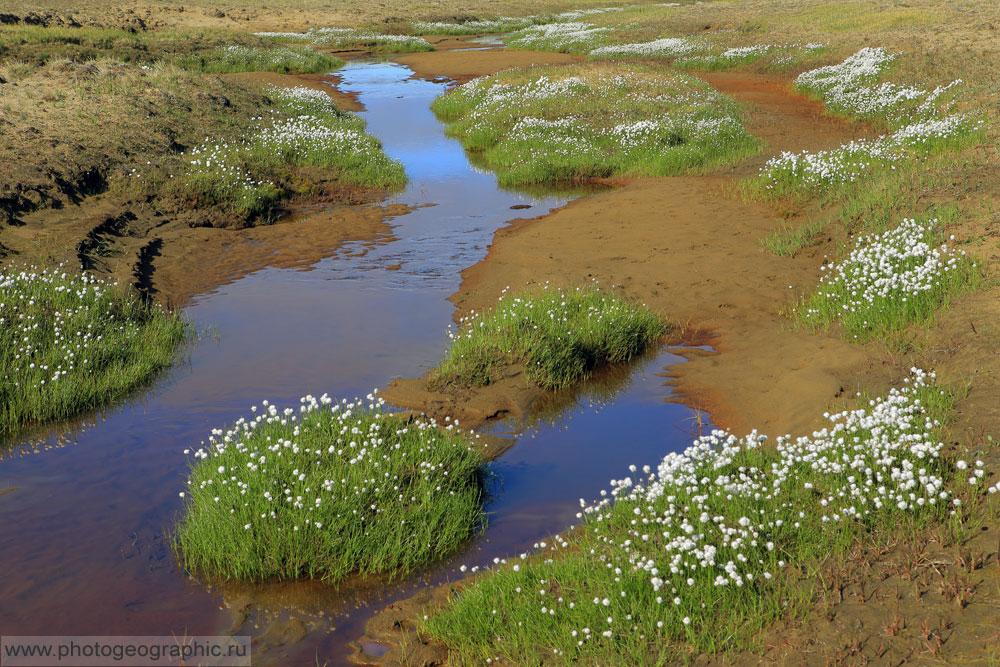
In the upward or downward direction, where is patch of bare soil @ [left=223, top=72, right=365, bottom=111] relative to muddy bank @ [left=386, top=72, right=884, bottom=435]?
upward

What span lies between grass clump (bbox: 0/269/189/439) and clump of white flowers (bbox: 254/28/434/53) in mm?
47982

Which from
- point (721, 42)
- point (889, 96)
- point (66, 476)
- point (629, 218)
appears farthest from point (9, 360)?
point (721, 42)

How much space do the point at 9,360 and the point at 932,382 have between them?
31.7 feet

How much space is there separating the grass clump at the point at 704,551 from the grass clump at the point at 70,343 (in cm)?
539

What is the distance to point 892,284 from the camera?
9.46m

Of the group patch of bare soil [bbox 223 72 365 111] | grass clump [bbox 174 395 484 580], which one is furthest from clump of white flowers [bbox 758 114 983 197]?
patch of bare soil [bbox 223 72 365 111]

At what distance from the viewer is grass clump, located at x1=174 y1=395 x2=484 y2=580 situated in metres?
5.95

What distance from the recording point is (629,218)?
1520cm

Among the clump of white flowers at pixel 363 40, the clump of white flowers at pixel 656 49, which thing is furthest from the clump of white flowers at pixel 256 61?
the clump of white flowers at pixel 656 49

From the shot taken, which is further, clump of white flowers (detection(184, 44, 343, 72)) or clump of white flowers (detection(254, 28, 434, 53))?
clump of white flowers (detection(254, 28, 434, 53))

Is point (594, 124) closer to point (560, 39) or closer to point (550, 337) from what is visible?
point (550, 337)

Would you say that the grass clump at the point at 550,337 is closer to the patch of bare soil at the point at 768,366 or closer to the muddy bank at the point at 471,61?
the patch of bare soil at the point at 768,366

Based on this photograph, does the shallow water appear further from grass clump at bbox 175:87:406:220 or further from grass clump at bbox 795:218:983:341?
grass clump at bbox 175:87:406:220

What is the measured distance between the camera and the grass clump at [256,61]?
39594 millimetres
